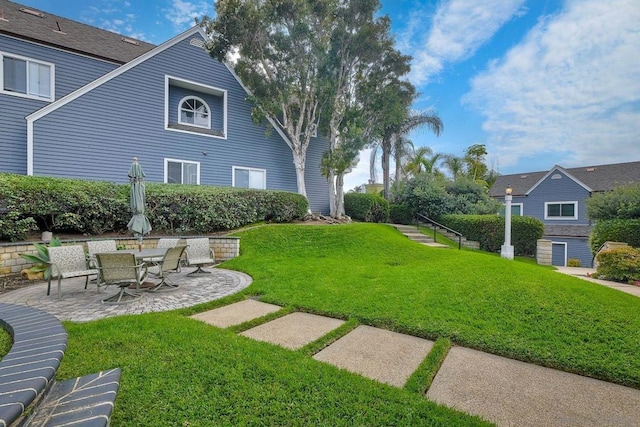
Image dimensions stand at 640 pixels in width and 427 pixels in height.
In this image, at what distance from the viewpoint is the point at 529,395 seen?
8.76 feet

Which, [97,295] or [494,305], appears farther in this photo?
[97,295]

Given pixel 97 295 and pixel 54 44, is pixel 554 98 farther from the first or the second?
pixel 54 44

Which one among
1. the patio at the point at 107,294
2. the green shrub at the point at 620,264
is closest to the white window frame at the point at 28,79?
the patio at the point at 107,294

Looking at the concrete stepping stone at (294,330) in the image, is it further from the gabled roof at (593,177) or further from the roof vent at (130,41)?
→ the gabled roof at (593,177)

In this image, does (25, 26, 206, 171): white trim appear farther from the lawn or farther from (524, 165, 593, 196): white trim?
(524, 165, 593, 196): white trim

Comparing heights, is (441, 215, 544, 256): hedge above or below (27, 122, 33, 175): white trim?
below

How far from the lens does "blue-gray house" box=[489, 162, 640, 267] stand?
20.5 meters

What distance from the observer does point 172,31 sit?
1430 cm

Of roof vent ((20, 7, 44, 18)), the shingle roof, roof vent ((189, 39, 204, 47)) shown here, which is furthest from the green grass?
roof vent ((20, 7, 44, 18))

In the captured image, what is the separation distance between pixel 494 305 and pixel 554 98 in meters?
14.1

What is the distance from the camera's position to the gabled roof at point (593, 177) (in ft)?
70.5

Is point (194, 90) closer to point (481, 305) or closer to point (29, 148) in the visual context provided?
point (29, 148)

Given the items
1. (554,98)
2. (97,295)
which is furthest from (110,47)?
(554,98)

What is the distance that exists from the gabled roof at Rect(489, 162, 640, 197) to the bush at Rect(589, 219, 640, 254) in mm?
12288
